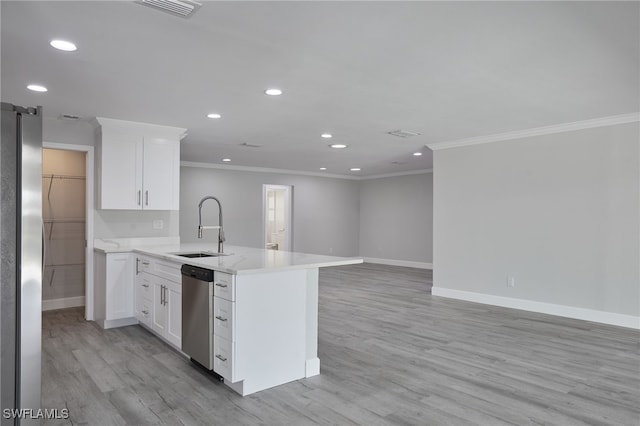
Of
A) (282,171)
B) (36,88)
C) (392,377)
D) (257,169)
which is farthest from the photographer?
(282,171)

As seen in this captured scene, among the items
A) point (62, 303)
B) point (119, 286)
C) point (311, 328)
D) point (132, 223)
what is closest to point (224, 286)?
point (311, 328)

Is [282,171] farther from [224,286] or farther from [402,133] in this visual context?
[224,286]

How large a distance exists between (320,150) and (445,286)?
2936 millimetres

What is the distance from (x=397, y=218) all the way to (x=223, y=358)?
26.3 ft

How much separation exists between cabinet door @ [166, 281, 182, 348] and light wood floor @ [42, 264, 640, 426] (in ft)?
0.54

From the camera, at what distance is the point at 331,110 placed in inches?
168

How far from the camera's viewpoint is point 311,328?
323 cm

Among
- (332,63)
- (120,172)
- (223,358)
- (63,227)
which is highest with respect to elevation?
(332,63)

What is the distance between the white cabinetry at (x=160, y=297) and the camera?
3.57 metres

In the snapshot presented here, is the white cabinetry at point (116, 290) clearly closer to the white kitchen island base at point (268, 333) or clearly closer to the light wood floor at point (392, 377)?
the light wood floor at point (392, 377)

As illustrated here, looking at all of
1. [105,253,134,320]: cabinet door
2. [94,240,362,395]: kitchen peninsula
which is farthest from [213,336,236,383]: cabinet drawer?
[105,253,134,320]: cabinet door

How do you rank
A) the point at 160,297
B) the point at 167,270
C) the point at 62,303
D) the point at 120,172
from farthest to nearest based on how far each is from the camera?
1. the point at 62,303
2. the point at 120,172
3. the point at 160,297
4. the point at 167,270

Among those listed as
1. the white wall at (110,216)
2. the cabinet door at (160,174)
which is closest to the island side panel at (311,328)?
the cabinet door at (160,174)

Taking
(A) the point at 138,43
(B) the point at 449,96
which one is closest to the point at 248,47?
(A) the point at 138,43
